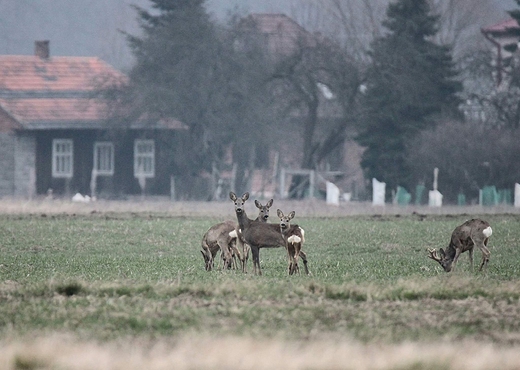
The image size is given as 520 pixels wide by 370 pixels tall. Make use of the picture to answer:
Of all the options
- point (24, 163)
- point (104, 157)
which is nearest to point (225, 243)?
point (24, 163)

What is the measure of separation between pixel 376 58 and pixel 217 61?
7554mm

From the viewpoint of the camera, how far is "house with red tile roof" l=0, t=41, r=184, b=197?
212 ft

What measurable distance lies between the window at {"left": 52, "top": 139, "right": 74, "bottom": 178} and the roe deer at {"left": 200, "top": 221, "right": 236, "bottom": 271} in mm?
42389

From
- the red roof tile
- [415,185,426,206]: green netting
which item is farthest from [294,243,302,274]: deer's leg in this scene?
the red roof tile

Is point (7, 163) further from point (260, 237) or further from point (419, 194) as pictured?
point (260, 237)

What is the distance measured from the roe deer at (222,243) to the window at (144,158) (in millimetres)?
44402

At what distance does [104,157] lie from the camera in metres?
67.6

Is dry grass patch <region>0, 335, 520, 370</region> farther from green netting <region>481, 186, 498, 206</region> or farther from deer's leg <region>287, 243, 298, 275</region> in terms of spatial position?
green netting <region>481, 186, 498, 206</region>

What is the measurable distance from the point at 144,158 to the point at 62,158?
14.3 feet

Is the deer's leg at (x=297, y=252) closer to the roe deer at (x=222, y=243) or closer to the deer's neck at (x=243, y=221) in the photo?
the deer's neck at (x=243, y=221)

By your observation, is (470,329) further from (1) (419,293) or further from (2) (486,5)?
(2) (486,5)

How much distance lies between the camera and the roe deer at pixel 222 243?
23.3 metres

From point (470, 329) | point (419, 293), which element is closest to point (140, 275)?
point (419, 293)

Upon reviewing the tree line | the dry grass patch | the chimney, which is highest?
the chimney
